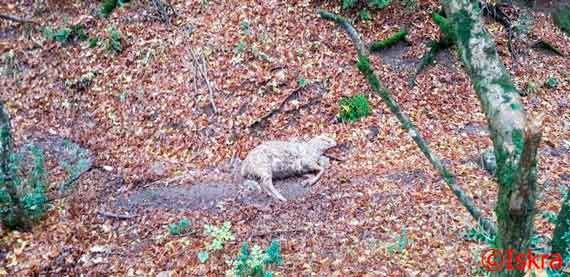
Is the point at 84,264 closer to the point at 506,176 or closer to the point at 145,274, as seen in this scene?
the point at 145,274

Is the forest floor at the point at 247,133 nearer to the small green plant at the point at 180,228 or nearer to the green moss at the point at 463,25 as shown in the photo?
the small green plant at the point at 180,228

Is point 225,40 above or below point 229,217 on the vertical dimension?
above

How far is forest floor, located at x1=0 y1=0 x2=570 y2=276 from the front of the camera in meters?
4.70

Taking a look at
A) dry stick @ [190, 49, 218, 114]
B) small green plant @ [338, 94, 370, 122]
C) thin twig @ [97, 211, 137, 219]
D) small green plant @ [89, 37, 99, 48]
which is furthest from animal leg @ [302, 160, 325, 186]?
small green plant @ [89, 37, 99, 48]

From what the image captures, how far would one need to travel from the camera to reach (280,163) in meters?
5.73

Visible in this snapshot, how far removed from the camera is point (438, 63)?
761 cm

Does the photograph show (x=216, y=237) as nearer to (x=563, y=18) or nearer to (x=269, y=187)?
(x=269, y=187)

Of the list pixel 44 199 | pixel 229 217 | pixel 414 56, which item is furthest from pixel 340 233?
pixel 414 56

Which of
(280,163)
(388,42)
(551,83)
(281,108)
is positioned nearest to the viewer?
(280,163)

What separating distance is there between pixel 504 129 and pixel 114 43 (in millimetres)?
7679

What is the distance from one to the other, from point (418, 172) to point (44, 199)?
4661 mm

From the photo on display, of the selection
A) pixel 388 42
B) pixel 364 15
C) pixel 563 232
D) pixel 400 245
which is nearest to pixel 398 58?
pixel 388 42

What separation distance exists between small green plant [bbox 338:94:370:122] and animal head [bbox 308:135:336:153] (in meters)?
0.53

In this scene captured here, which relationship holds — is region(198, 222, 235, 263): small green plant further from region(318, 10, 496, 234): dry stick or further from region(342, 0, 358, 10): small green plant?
region(342, 0, 358, 10): small green plant
